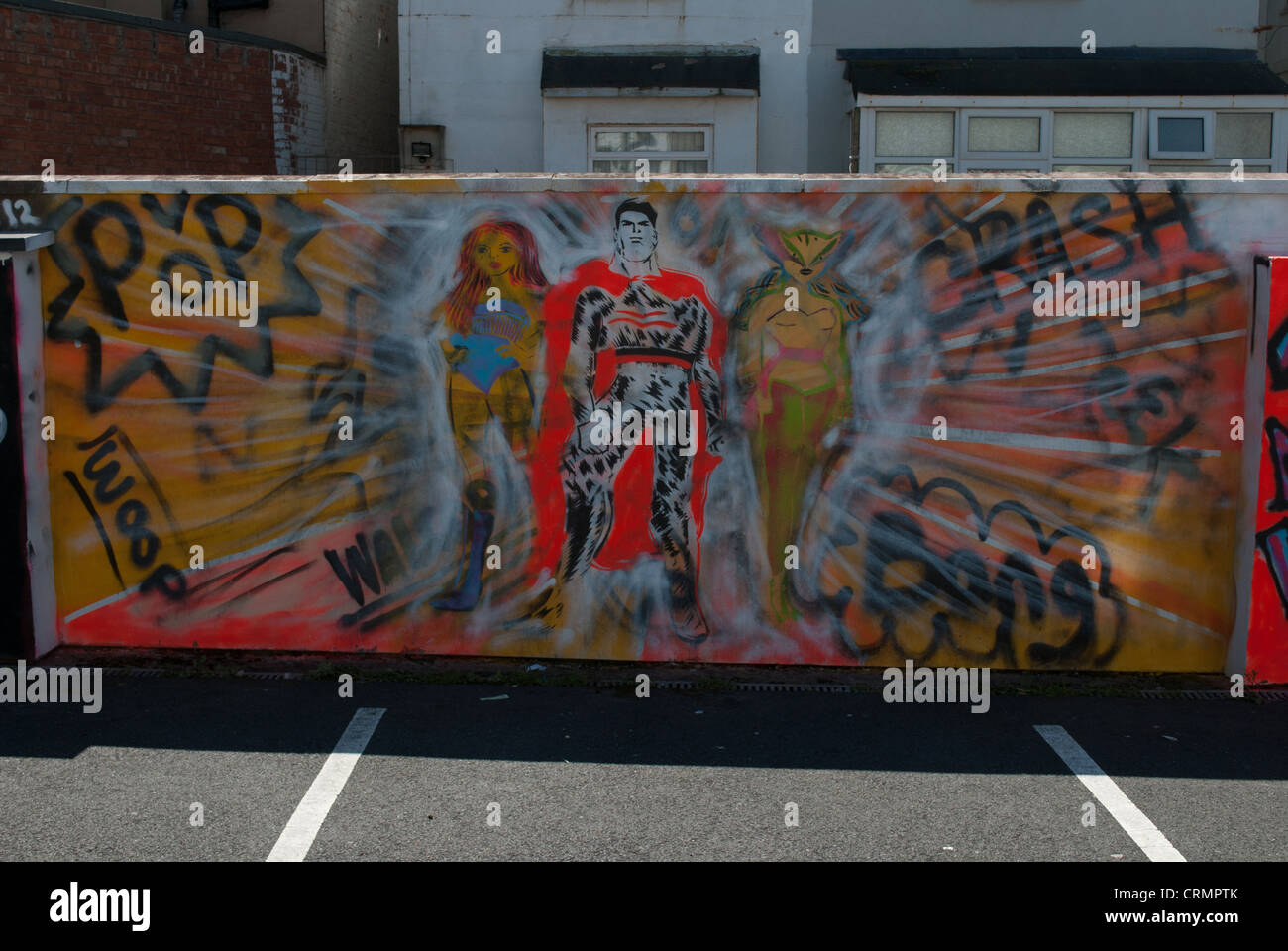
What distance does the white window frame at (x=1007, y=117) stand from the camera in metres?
13.7

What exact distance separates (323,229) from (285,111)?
8.99 metres

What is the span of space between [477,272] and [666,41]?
345 inches

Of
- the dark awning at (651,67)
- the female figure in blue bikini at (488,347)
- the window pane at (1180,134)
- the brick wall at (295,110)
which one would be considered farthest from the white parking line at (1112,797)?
the brick wall at (295,110)

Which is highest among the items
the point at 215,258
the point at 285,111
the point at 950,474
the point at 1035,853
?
the point at 285,111

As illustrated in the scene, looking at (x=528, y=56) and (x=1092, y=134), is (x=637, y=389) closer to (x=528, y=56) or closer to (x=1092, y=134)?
(x=528, y=56)

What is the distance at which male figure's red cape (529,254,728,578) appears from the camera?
6.33m

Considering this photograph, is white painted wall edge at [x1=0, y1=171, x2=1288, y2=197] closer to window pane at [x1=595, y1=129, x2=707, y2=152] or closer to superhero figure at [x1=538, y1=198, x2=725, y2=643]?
superhero figure at [x1=538, y1=198, x2=725, y2=643]

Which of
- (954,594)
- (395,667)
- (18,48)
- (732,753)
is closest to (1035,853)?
(732,753)

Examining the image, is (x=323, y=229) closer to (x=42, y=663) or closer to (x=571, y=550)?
(x=571, y=550)

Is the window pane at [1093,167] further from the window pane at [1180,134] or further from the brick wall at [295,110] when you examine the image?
the brick wall at [295,110]

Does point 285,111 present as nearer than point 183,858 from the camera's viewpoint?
No

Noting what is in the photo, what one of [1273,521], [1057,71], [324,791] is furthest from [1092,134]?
[324,791]

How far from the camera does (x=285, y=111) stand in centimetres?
1447

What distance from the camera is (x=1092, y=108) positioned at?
13.7 m
